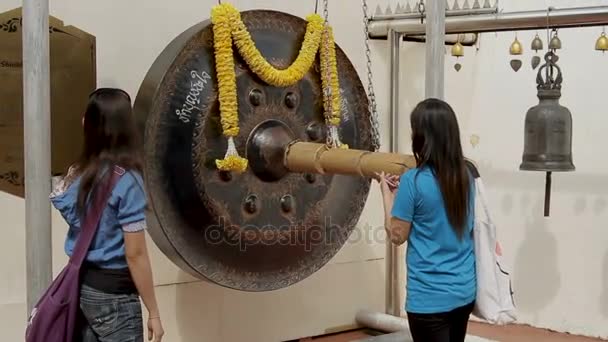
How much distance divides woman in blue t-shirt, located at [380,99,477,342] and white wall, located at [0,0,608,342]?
1.41 meters

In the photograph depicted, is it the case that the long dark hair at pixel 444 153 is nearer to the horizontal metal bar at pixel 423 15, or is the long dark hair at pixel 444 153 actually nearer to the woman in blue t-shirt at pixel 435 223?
the woman in blue t-shirt at pixel 435 223

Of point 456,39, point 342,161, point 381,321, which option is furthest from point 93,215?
point 456,39

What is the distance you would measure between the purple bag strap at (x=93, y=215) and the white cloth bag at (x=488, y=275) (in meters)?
0.94

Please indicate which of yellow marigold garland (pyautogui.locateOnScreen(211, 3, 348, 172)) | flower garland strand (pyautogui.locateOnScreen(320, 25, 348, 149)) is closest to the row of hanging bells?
flower garland strand (pyautogui.locateOnScreen(320, 25, 348, 149))

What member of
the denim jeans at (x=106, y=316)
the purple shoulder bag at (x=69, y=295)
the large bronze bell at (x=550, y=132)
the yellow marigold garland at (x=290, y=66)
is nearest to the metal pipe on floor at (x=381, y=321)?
the large bronze bell at (x=550, y=132)

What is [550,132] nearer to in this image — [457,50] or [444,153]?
[457,50]

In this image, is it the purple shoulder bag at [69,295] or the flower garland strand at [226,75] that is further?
the flower garland strand at [226,75]

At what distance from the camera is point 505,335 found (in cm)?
398

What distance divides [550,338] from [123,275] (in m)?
2.47

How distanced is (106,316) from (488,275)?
0.98 metres

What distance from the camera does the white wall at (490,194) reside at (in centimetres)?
338

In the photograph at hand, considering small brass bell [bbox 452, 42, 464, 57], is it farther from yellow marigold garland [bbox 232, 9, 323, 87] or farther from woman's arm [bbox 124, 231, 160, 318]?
woman's arm [bbox 124, 231, 160, 318]

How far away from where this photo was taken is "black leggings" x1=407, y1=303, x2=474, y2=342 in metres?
2.23

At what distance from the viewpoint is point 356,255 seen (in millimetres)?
4152
